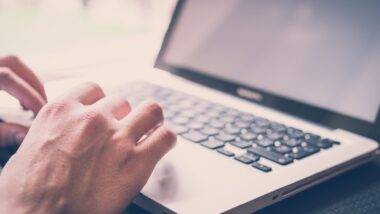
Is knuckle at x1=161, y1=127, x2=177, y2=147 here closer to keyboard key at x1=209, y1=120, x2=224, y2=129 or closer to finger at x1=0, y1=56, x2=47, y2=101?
keyboard key at x1=209, y1=120, x2=224, y2=129

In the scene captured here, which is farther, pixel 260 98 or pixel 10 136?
pixel 260 98

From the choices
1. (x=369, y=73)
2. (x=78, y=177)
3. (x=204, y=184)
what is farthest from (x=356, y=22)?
(x=78, y=177)

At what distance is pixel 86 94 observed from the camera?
579 mm

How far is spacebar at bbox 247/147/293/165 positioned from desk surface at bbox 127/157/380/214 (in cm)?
4

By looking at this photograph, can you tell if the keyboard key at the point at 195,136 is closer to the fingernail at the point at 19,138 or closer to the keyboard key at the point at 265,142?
the keyboard key at the point at 265,142

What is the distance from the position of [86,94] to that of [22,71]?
6.7 inches

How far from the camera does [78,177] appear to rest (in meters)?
0.44

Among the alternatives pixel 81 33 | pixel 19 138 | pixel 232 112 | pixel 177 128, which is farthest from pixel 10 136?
pixel 81 33

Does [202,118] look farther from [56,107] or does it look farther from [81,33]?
[81,33]

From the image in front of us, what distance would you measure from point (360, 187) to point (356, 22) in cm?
24

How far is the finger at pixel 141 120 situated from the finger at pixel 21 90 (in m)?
0.19

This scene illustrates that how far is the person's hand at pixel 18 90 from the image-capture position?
1.89 feet

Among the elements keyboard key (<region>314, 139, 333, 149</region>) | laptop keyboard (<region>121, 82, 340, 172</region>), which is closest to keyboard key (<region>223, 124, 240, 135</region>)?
laptop keyboard (<region>121, 82, 340, 172</region>)

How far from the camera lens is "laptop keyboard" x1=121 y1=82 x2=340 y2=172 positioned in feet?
1.82
